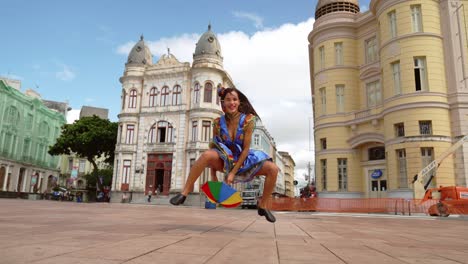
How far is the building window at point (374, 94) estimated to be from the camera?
22859 millimetres

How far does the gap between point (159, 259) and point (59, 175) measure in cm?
6187

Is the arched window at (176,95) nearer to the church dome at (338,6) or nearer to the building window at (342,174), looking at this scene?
the church dome at (338,6)

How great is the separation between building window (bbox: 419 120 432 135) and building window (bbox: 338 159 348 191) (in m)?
5.55

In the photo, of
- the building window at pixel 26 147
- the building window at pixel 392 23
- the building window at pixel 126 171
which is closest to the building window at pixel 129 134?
the building window at pixel 126 171

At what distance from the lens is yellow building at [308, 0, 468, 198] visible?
61.9 feet

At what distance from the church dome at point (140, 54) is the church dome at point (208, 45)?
6.60m

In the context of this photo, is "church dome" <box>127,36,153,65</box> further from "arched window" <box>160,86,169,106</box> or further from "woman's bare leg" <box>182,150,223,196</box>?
"woman's bare leg" <box>182,150,223,196</box>

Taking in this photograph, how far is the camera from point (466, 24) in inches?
787

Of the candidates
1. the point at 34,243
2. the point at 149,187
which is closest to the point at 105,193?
the point at 149,187

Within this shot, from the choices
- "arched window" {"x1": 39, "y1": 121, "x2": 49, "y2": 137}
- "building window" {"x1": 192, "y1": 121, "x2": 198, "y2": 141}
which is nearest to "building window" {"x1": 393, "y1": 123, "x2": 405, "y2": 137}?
"building window" {"x1": 192, "y1": 121, "x2": 198, "y2": 141}

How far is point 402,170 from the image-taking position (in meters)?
19.4

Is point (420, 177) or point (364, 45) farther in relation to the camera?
point (364, 45)

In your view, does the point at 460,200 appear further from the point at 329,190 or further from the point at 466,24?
the point at 466,24

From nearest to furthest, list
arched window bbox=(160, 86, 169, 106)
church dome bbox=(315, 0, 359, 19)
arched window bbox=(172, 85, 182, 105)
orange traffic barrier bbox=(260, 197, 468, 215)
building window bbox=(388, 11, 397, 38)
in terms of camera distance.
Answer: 1. orange traffic barrier bbox=(260, 197, 468, 215)
2. building window bbox=(388, 11, 397, 38)
3. church dome bbox=(315, 0, 359, 19)
4. arched window bbox=(172, 85, 182, 105)
5. arched window bbox=(160, 86, 169, 106)
